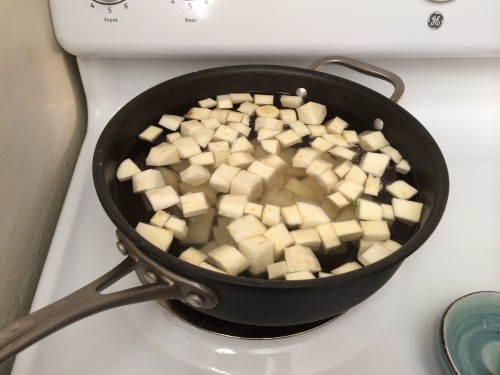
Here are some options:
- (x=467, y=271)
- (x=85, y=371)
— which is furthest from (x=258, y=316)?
(x=467, y=271)

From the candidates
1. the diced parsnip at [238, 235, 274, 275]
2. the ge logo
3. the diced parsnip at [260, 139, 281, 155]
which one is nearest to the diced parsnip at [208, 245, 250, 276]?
the diced parsnip at [238, 235, 274, 275]

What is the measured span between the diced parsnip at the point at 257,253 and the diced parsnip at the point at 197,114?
270mm

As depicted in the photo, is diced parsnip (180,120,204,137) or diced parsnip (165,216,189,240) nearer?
diced parsnip (165,216,189,240)

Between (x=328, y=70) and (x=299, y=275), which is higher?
(x=328, y=70)

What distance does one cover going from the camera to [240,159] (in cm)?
72

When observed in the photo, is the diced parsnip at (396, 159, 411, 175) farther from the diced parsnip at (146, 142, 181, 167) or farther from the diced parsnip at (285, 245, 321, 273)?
the diced parsnip at (146, 142, 181, 167)

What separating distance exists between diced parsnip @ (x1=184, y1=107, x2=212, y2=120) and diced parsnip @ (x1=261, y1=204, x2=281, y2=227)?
0.72 feet

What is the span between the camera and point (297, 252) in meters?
0.59

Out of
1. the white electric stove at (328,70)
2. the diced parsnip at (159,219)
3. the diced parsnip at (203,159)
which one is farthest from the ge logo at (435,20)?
the diced parsnip at (159,219)

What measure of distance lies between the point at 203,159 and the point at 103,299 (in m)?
0.31

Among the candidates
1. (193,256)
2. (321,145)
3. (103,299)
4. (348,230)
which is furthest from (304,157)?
(103,299)

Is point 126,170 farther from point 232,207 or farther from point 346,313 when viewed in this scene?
point 346,313

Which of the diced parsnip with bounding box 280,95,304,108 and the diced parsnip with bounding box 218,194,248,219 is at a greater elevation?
the diced parsnip with bounding box 280,95,304,108

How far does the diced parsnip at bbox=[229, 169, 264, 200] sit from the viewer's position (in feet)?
2.18
